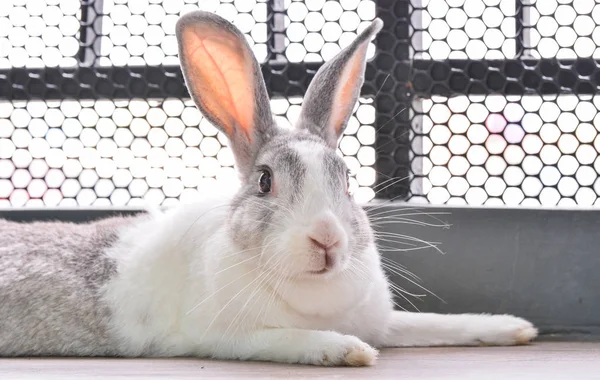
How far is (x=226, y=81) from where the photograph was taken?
235cm

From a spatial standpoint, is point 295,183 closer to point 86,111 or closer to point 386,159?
point 386,159

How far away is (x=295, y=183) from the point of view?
6.84 feet

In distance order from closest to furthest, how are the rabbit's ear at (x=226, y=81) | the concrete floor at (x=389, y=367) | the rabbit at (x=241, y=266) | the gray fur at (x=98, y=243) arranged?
the concrete floor at (x=389, y=367)
the rabbit at (x=241, y=266)
the gray fur at (x=98, y=243)
the rabbit's ear at (x=226, y=81)

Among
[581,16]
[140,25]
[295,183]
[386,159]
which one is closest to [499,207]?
[386,159]

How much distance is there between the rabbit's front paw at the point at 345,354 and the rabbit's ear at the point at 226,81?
0.66 metres

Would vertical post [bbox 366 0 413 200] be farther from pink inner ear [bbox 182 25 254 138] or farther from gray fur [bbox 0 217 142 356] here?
gray fur [bbox 0 217 142 356]

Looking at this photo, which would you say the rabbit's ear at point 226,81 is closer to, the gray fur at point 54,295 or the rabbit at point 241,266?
the rabbit at point 241,266

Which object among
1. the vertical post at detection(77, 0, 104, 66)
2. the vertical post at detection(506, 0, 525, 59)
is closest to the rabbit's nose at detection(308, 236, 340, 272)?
the vertical post at detection(506, 0, 525, 59)

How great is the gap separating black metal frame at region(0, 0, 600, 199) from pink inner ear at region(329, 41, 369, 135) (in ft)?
1.37

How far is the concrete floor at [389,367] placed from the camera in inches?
67.9

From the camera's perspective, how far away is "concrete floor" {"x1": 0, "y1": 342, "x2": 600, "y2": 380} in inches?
67.9

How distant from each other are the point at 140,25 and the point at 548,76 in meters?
1.58

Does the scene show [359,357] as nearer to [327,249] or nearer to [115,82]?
[327,249]

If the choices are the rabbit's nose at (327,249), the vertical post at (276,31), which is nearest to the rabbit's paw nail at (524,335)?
the rabbit's nose at (327,249)
